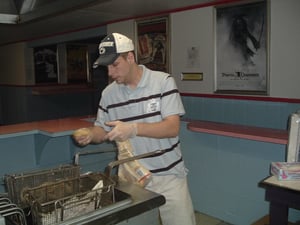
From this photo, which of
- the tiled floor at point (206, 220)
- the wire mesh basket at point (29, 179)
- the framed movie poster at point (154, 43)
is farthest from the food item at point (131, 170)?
the framed movie poster at point (154, 43)

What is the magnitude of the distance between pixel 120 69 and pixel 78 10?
1857 mm

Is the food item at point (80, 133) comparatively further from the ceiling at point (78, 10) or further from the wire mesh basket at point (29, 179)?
the ceiling at point (78, 10)

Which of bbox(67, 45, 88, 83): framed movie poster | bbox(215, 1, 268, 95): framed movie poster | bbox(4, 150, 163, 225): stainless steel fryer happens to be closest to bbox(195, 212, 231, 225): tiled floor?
bbox(215, 1, 268, 95): framed movie poster

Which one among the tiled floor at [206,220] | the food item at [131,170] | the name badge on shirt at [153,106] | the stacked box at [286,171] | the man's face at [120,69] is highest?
the man's face at [120,69]

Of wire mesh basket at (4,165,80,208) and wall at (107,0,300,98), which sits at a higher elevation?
wall at (107,0,300,98)

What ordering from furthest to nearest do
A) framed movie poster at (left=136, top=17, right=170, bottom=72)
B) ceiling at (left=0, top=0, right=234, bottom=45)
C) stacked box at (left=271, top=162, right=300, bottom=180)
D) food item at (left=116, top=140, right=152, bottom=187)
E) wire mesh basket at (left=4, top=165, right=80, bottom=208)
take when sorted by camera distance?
framed movie poster at (left=136, top=17, right=170, bottom=72)
ceiling at (left=0, top=0, right=234, bottom=45)
stacked box at (left=271, top=162, right=300, bottom=180)
food item at (left=116, top=140, right=152, bottom=187)
wire mesh basket at (left=4, top=165, right=80, bottom=208)

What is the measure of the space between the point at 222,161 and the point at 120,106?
1.33 m

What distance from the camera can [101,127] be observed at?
1866 millimetres

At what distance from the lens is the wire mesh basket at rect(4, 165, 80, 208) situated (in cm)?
123

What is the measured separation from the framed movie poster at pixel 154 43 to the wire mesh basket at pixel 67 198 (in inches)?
98.2

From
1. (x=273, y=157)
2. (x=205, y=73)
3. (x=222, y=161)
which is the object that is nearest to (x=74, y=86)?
(x=205, y=73)

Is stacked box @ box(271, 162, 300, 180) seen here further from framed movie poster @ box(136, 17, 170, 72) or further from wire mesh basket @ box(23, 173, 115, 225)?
framed movie poster @ box(136, 17, 170, 72)

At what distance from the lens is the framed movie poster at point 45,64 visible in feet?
22.8

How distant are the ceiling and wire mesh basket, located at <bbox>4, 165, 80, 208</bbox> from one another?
52.7 inches
